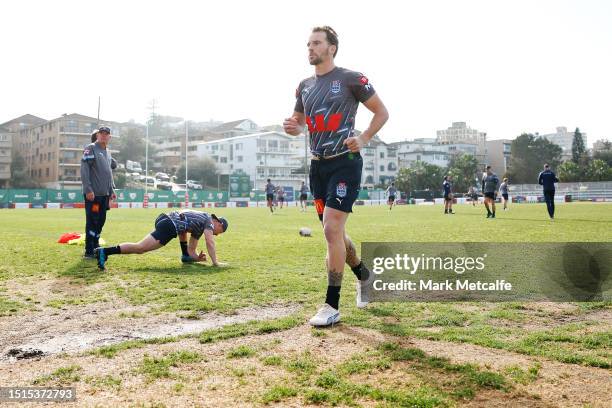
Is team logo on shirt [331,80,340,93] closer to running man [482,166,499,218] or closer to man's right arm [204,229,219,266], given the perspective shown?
man's right arm [204,229,219,266]

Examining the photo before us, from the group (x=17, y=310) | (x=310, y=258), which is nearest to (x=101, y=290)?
(x=17, y=310)

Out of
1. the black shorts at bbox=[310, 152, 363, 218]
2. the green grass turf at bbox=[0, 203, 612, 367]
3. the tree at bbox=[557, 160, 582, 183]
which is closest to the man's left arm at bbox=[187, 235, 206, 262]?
the green grass turf at bbox=[0, 203, 612, 367]

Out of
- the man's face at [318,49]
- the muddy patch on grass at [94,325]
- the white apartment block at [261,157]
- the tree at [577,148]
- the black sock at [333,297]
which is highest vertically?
the tree at [577,148]

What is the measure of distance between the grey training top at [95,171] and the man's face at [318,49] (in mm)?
5409

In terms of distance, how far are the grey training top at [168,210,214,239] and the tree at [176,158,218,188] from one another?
3513 inches

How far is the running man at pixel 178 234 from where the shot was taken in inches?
309

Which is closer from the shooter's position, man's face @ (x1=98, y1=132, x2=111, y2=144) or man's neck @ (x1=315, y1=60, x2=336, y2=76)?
man's neck @ (x1=315, y1=60, x2=336, y2=76)

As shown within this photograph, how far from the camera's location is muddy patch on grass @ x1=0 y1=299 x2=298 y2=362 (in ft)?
12.8

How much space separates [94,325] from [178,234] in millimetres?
3665

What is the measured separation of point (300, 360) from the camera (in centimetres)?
340

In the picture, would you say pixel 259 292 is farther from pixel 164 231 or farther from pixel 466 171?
pixel 466 171

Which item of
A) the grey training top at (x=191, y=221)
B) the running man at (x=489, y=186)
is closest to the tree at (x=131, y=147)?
the running man at (x=489, y=186)

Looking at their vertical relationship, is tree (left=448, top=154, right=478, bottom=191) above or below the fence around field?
above

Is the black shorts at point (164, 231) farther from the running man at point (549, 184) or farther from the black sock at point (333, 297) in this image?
the running man at point (549, 184)
